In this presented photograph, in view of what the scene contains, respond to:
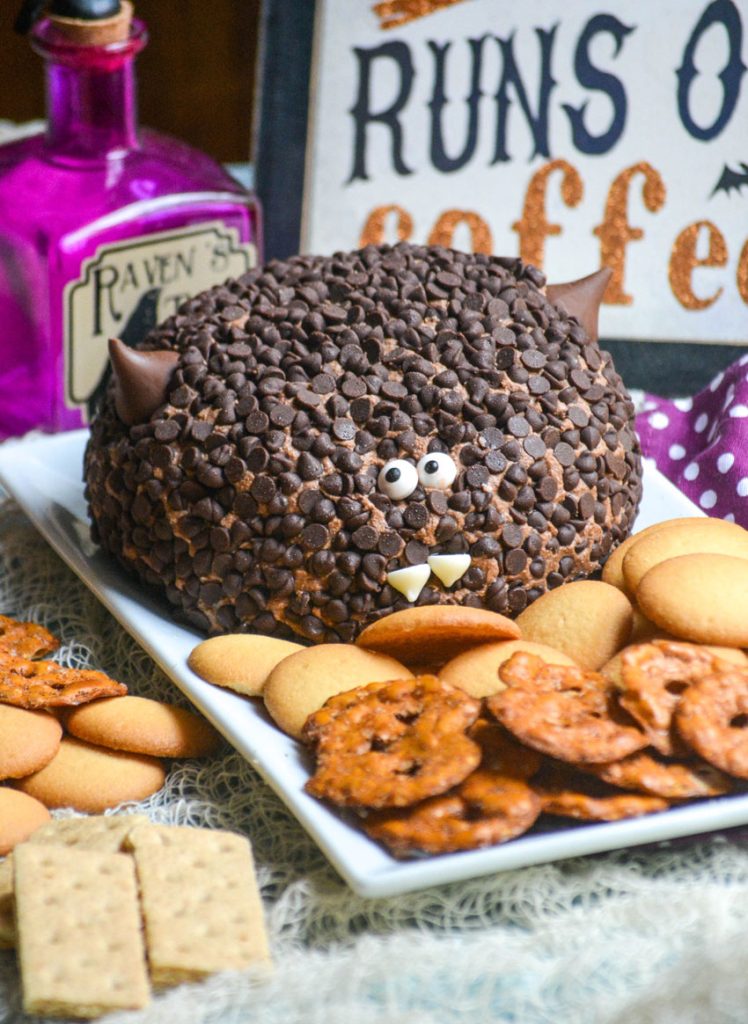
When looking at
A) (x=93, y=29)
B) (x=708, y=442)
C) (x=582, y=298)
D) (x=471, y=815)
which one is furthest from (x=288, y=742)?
(x=93, y=29)

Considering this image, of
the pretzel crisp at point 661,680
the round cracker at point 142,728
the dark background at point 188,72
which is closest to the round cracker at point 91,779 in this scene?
the round cracker at point 142,728

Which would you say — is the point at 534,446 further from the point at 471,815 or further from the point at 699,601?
the point at 471,815

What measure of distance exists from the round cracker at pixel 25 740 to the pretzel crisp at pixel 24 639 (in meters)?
0.10

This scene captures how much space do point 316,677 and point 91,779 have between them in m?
0.17

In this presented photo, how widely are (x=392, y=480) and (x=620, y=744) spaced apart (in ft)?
0.88

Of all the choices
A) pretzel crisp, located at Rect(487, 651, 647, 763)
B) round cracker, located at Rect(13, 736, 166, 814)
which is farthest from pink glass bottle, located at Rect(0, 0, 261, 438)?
pretzel crisp, located at Rect(487, 651, 647, 763)

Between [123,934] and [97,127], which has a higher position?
[97,127]

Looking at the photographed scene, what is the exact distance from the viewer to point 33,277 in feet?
4.67

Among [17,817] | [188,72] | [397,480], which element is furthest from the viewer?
[188,72]

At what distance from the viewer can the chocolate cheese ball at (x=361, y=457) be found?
1.01m

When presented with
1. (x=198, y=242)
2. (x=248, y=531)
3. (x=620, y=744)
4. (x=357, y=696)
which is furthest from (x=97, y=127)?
(x=620, y=744)

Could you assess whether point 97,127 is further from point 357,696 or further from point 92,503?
point 357,696

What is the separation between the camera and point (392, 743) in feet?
2.93

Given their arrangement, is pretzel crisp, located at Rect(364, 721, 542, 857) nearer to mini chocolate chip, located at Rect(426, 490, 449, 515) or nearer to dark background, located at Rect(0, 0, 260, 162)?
mini chocolate chip, located at Rect(426, 490, 449, 515)
